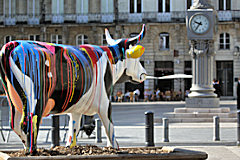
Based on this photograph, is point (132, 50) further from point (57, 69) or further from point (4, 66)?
point (4, 66)

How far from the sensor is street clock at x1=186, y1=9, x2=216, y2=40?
788 inches

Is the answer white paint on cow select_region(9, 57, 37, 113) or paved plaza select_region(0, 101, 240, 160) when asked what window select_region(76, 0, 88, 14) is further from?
white paint on cow select_region(9, 57, 37, 113)

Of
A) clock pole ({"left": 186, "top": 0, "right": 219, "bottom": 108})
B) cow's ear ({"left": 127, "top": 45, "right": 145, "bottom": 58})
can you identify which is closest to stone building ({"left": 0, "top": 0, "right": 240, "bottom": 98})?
clock pole ({"left": 186, "top": 0, "right": 219, "bottom": 108})

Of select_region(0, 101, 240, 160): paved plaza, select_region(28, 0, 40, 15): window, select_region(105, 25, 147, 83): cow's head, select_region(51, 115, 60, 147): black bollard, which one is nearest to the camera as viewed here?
select_region(105, 25, 147, 83): cow's head

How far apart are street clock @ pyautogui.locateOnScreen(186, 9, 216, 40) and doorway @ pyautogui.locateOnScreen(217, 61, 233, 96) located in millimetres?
22126

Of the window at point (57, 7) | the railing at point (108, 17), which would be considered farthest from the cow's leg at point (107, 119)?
the window at point (57, 7)

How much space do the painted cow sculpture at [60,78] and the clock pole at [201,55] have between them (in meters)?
13.2

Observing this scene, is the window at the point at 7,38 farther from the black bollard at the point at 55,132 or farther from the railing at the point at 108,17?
the black bollard at the point at 55,132

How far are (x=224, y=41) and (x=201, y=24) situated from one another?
22.7 m

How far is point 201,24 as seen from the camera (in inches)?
789

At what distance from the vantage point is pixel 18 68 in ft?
20.2

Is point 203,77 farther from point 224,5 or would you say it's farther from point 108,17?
point 108,17

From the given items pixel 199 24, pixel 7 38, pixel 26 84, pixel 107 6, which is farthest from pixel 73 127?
pixel 7 38

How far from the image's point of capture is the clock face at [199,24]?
788 inches
